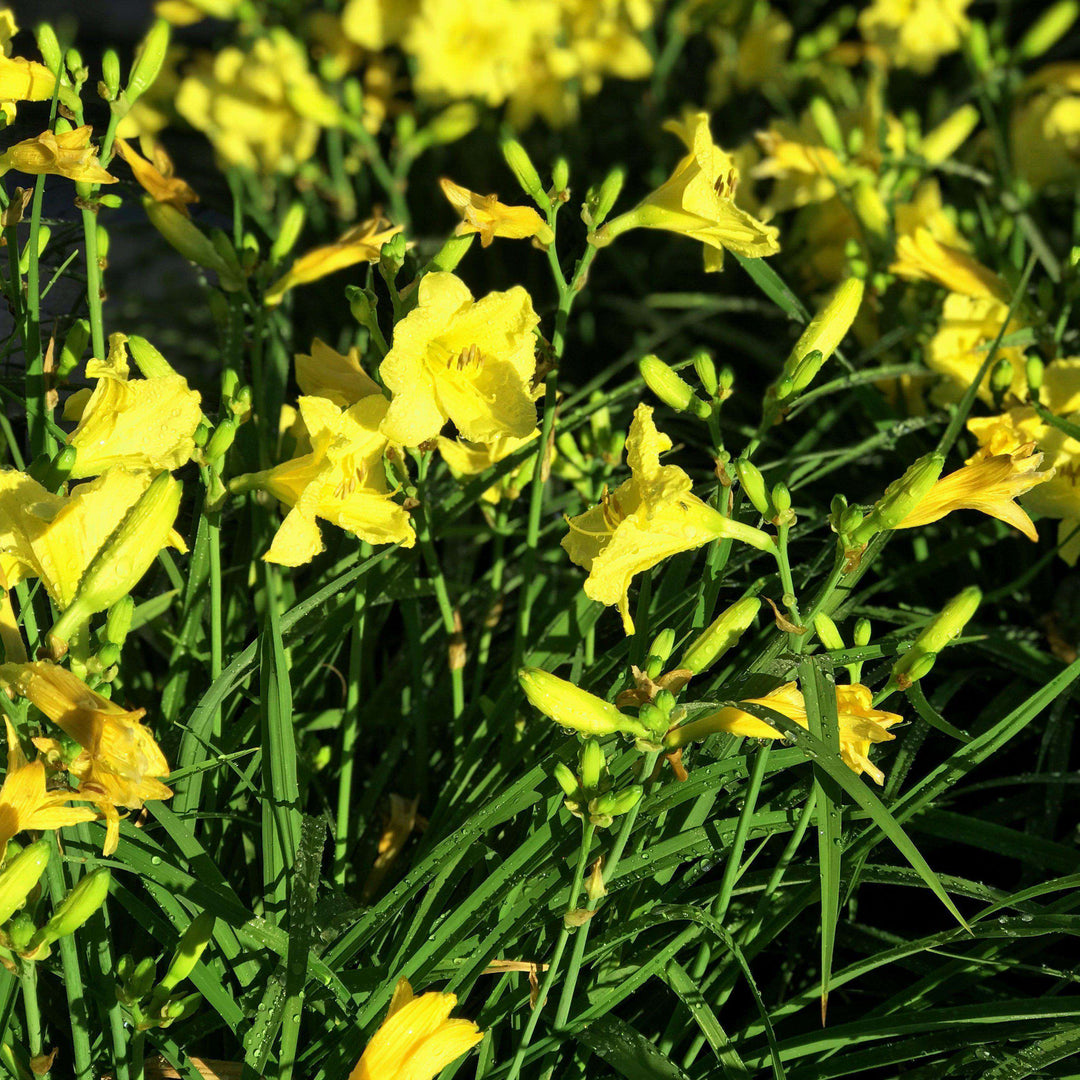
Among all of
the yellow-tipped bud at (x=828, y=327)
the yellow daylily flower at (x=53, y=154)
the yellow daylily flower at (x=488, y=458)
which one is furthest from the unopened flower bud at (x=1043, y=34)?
the yellow daylily flower at (x=53, y=154)

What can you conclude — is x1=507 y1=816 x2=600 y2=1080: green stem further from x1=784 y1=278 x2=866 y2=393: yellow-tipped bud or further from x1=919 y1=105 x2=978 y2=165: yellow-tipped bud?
x1=919 y1=105 x2=978 y2=165: yellow-tipped bud

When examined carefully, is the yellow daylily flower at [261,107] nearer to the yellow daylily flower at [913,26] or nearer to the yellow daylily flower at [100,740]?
the yellow daylily flower at [913,26]

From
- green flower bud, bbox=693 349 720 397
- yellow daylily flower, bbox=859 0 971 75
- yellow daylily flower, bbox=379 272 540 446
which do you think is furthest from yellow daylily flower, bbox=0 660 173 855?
yellow daylily flower, bbox=859 0 971 75

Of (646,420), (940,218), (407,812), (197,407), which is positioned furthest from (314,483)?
(940,218)

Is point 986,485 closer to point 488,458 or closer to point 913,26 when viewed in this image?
point 488,458

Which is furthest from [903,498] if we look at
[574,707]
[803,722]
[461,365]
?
[461,365]
